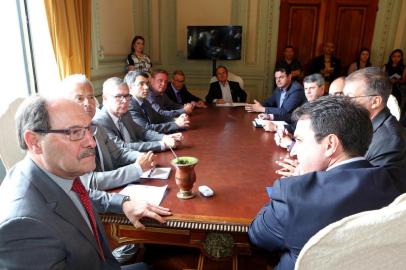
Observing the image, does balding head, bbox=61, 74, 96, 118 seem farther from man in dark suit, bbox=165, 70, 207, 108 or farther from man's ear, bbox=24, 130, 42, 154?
man in dark suit, bbox=165, 70, 207, 108

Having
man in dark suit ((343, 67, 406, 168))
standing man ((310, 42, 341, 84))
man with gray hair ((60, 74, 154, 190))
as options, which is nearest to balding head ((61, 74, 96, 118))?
man with gray hair ((60, 74, 154, 190))

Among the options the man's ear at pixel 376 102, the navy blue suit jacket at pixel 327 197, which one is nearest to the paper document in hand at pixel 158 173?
the navy blue suit jacket at pixel 327 197

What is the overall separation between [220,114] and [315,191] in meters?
2.48

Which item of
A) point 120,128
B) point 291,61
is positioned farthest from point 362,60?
point 120,128

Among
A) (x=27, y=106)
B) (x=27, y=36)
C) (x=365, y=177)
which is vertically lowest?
(x=365, y=177)

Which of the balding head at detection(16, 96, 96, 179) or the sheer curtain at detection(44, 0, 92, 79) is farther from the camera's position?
the sheer curtain at detection(44, 0, 92, 79)

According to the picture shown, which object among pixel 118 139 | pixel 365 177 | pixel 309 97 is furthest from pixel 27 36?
pixel 365 177

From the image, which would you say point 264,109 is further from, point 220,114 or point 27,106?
point 27,106

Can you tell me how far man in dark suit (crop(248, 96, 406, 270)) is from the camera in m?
0.84

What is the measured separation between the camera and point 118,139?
2.00 m

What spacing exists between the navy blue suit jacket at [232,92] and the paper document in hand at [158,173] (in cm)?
271

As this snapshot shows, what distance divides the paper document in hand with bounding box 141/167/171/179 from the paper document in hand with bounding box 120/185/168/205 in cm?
12

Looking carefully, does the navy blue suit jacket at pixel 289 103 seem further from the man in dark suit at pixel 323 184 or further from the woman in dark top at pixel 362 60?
the woman in dark top at pixel 362 60

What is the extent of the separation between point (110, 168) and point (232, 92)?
3.00 meters
